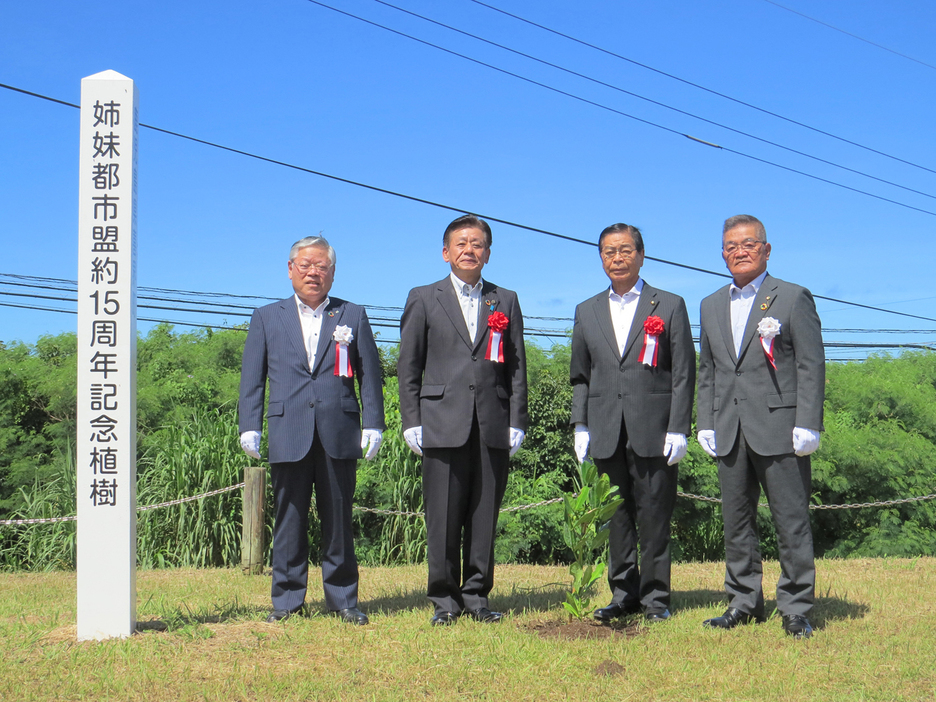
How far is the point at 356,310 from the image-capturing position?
16.6 ft

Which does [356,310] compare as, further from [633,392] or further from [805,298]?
[805,298]

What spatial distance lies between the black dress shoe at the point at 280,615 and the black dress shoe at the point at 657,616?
1.98m

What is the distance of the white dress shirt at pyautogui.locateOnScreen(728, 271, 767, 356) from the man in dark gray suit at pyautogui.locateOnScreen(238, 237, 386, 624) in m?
2.06

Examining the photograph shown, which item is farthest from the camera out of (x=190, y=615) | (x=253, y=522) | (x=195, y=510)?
(x=195, y=510)

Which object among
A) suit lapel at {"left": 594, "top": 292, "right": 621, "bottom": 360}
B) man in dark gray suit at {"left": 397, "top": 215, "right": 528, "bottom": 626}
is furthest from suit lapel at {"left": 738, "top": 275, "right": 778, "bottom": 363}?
man in dark gray suit at {"left": 397, "top": 215, "right": 528, "bottom": 626}

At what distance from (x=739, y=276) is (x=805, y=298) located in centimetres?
39

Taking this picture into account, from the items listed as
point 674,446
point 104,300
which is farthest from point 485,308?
point 104,300

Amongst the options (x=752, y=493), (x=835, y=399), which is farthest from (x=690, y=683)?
(x=835, y=399)

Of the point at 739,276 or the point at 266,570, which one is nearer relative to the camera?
the point at 739,276

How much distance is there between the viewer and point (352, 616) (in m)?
4.77

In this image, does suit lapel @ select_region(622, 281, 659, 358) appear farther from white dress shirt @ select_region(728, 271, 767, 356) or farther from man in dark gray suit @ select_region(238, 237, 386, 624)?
man in dark gray suit @ select_region(238, 237, 386, 624)

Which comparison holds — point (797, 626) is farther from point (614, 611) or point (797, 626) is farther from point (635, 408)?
point (635, 408)

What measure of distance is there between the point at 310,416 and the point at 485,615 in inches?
58.7

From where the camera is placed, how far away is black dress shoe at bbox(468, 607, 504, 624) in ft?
15.6
